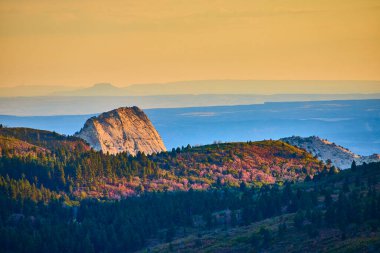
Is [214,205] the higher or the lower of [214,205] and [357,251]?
the higher

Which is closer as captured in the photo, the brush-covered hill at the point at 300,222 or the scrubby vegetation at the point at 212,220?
the brush-covered hill at the point at 300,222

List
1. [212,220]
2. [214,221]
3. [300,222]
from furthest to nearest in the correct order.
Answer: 1. [212,220]
2. [214,221]
3. [300,222]

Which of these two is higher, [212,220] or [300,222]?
[212,220]

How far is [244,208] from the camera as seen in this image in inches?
6973

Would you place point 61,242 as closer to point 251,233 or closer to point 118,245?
point 118,245

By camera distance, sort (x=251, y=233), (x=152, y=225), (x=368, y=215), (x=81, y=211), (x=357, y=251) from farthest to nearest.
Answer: (x=81, y=211)
(x=152, y=225)
(x=251, y=233)
(x=368, y=215)
(x=357, y=251)

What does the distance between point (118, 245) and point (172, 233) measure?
8.42 meters

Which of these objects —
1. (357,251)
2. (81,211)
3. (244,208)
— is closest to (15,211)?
(81,211)

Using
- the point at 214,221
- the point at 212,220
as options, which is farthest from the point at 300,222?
the point at 212,220

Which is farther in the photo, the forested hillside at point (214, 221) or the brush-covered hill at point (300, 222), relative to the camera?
the forested hillside at point (214, 221)

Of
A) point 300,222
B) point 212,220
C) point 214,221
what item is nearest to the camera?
point 300,222

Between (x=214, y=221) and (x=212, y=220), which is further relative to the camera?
(x=212, y=220)

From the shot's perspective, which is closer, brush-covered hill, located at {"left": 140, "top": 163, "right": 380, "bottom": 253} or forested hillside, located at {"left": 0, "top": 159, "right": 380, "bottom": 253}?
brush-covered hill, located at {"left": 140, "top": 163, "right": 380, "bottom": 253}

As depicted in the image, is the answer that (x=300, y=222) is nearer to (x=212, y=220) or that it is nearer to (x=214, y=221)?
(x=214, y=221)
